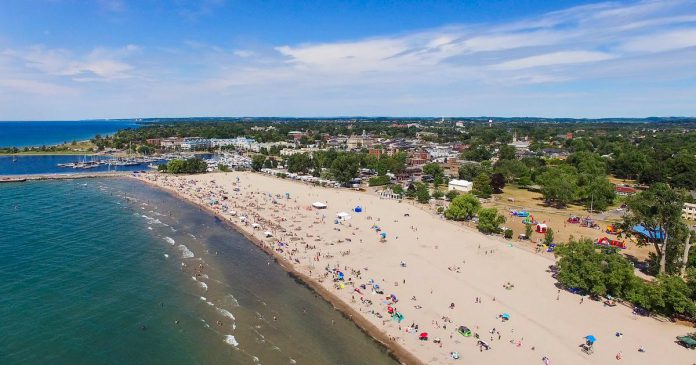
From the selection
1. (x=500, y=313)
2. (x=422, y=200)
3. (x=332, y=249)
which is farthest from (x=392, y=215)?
(x=500, y=313)

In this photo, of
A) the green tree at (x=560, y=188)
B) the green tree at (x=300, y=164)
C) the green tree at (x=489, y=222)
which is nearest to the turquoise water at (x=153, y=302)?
the green tree at (x=489, y=222)

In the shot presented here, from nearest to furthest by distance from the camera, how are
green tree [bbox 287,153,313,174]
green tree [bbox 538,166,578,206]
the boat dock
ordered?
1. green tree [bbox 538,166,578,206]
2. the boat dock
3. green tree [bbox 287,153,313,174]

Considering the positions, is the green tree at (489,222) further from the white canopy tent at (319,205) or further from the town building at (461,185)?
the town building at (461,185)

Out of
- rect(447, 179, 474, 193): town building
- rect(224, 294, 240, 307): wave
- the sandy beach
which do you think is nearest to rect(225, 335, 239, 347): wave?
rect(224, 294, 240, 307): wave

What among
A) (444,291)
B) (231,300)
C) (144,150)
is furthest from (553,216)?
(144,150)

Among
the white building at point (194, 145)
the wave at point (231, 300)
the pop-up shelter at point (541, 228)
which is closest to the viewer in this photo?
the wave at point (231, 300)

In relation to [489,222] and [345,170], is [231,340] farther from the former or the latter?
[345,170]

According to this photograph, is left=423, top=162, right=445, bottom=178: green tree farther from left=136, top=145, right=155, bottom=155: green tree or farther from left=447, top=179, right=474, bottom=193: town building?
left=136, top=145, right=155, bottom=155: green tree
